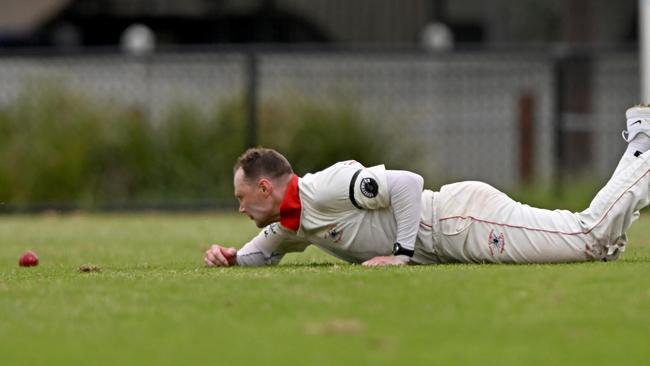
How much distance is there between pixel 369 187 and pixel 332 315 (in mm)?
1814

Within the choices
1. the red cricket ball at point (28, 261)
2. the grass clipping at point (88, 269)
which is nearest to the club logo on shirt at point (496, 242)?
the grass clipping at point (88, 269)

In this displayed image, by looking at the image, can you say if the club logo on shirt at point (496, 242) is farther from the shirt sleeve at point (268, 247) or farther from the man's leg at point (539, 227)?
the shirt sleeve at point (268, 247)

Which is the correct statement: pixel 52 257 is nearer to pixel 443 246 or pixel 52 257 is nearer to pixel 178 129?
pixel 443 246

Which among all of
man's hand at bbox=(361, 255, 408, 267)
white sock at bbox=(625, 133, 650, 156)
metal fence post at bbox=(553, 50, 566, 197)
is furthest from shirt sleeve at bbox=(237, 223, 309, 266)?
metal fence post at bbox=(553, 50, 566, 197)

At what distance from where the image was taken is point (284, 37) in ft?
76.4

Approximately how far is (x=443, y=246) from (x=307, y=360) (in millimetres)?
2956

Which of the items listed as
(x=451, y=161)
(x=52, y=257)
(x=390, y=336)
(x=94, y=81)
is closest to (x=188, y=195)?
(x=94, y=81)

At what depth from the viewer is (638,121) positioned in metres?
8.06

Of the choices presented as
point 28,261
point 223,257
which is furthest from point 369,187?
point 28,261

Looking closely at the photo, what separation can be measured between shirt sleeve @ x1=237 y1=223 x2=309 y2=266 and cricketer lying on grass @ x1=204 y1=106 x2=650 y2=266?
0.16 meters

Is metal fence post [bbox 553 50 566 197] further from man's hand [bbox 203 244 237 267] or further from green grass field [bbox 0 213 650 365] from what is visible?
man's hand [bbox 203 244 237 267]

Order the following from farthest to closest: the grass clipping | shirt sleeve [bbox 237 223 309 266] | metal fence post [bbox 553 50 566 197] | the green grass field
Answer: metal fence post [bbox 553 50 566 197] < the grass clipping < shirt sleeve [bbox 237 223 309 266] < the green grass field

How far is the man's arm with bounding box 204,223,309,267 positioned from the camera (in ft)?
26.9

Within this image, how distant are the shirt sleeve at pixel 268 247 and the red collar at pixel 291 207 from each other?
0.65ft
